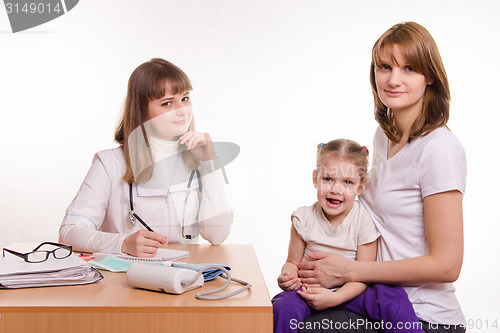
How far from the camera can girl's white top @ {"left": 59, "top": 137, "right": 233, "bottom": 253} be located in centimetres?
203

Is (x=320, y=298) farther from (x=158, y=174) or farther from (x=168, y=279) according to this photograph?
(x=158, y=174)

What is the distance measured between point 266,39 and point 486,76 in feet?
5.30

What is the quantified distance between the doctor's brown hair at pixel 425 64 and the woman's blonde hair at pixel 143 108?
2.62 feet

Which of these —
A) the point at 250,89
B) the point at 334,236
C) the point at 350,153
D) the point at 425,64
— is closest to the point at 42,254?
the point at 334,236

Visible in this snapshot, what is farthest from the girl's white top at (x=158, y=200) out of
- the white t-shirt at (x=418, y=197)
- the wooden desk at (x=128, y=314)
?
the wooden desk at (x=128, y=314)

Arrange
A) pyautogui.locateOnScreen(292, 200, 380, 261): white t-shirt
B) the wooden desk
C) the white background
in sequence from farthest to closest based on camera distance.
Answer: the white background, pyautogui.locateOnScreen(292, 200, 380, 261): white t-shirt, the wooden desk

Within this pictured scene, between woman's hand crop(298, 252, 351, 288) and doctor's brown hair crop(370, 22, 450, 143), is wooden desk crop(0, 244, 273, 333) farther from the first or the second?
doctor's brown hair crop(370, 22, 450, 143)

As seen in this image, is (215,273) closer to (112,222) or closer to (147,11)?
(112,222)

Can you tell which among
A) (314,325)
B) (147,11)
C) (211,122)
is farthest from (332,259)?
(147,11)

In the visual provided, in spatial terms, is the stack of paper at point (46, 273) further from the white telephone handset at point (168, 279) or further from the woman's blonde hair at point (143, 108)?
the woman's blonde hair at point (143, 108)

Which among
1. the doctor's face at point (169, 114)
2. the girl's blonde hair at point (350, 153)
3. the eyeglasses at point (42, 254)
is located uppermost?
the doctor's face at point (169, 114)

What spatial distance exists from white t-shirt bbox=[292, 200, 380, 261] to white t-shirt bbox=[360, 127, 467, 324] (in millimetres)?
39

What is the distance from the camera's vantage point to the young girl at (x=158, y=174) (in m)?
2.06

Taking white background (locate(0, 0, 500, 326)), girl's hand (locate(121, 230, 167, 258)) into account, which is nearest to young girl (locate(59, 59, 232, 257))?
girl's hand (locate(121, 230, 167, 258))
